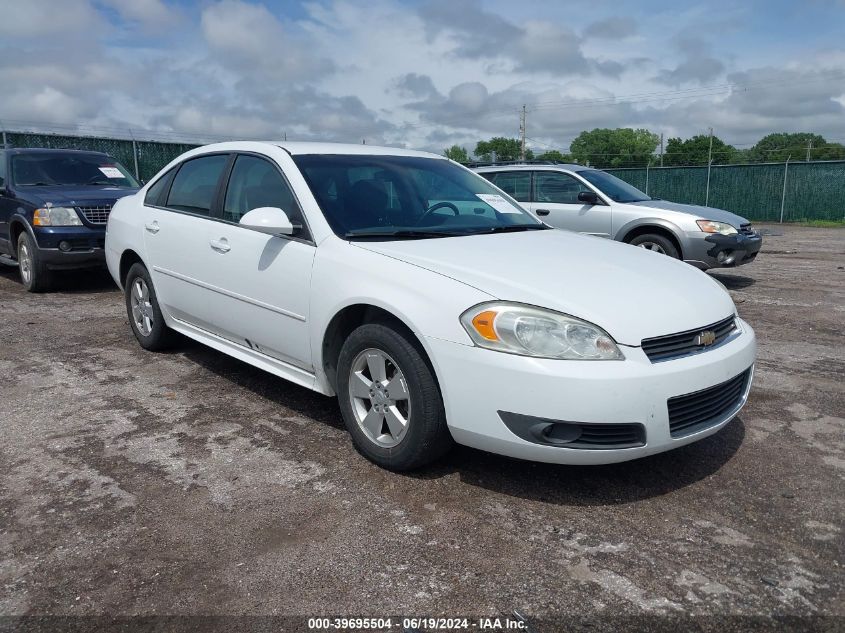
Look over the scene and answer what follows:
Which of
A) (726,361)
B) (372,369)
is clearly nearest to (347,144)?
(372,369)

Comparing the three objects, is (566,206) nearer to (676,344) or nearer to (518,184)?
(518,184)

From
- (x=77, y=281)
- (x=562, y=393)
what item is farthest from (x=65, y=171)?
(x=562, y=393)

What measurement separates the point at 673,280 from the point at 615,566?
1497mm

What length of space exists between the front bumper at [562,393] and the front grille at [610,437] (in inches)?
0.8

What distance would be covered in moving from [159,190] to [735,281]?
7.52 meters

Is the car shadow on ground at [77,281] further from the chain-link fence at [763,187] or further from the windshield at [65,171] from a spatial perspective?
the chain-link fence at [763,187]

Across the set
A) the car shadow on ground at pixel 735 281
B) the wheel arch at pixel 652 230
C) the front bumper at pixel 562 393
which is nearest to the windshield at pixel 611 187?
the wheel arch at pixel 652 230

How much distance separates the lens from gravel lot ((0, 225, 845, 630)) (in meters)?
2.50

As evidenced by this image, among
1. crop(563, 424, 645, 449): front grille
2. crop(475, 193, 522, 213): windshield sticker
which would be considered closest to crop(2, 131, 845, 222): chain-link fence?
crop(475, 193, 522, 213): windshield sticker

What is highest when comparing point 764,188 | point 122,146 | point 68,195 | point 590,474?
point 122,146

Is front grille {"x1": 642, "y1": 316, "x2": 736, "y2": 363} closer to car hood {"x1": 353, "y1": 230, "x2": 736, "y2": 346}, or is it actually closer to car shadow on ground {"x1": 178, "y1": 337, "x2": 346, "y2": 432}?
car hood {"x1": 353, "y1": 230, "x2": 736, "y2": 346}

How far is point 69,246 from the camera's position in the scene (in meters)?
8.29

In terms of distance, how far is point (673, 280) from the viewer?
354 cm

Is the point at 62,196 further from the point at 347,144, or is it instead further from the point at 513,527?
the point at 513,527
